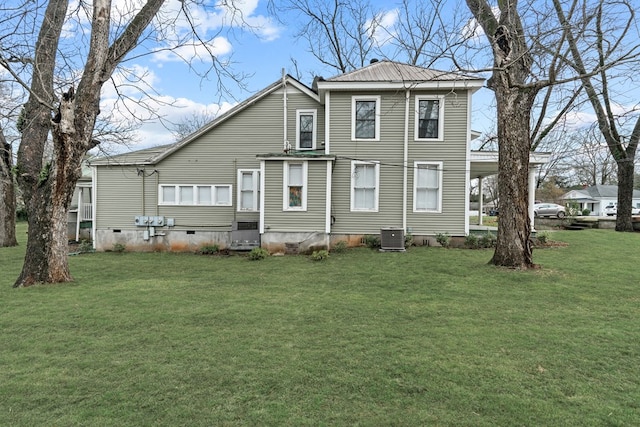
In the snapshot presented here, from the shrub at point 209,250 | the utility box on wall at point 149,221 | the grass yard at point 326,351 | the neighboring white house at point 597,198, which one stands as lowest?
the grass yard at point 326,351

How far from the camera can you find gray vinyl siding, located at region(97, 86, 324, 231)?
500 inches

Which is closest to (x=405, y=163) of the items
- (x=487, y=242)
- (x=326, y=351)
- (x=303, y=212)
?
(x=487, y=242)

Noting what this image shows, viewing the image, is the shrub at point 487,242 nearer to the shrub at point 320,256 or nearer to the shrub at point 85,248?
the shrub at point 320,256

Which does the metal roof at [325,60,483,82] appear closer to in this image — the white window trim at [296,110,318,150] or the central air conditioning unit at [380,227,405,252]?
the white window trim at [296,110,318,150]

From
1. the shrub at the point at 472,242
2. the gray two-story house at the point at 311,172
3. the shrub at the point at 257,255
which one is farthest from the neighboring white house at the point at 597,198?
the shrub at the point at 257,255

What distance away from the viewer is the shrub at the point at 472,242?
11516mm

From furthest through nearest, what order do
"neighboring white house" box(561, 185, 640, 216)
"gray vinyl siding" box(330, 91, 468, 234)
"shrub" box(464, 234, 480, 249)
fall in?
"neighboring white house" box(561, 185, 640, 216) < "gray vinyl siding" box(330, 91, 468, 234) < "shrub" box(464, 234, 480, 249)

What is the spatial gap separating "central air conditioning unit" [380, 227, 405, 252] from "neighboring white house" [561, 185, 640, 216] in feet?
149

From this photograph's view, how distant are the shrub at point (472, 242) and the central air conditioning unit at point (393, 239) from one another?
2.40 meters

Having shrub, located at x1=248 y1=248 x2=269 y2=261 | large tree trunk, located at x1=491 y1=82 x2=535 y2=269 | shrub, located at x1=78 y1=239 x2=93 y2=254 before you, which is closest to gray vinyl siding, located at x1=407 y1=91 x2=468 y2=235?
large tree trunk, located at x1=491 y1=82 x2=535 y2=269

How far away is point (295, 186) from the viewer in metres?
11.3

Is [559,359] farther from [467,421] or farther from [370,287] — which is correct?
[370,287]

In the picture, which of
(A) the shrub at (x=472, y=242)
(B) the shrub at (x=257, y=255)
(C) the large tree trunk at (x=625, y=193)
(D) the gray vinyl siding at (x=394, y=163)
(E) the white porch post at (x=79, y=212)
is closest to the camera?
(B) the shrub at (x=257, y=255)

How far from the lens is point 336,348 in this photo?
12.8ft
